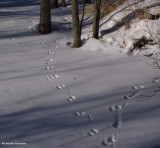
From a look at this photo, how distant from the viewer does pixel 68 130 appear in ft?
8.98

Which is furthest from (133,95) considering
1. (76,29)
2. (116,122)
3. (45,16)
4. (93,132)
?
(45,16)

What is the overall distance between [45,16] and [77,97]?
4180 mm

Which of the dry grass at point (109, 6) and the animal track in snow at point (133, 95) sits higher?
the dry grass at point (109, 6)

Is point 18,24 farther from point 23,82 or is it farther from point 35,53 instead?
point 23,82

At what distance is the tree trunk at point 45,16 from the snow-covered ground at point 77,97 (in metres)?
1.18

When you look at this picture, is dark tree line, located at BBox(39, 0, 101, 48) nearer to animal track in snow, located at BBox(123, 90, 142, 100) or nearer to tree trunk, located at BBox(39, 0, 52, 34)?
tree trunk, located at BBox(39, 0, 52, 34)

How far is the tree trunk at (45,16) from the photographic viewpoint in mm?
6855

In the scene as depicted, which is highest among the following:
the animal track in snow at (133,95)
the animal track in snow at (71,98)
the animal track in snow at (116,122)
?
the animal track in snow at (133,95)

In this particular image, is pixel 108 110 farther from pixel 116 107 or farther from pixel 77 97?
pixel 77 97

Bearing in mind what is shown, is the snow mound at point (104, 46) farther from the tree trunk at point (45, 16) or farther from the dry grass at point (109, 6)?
the dry grass at point (109, 6)

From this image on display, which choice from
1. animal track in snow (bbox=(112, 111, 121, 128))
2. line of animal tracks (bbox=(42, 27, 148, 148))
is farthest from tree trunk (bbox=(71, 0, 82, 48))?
animal track in snow (bbox=(112, 111, 121, 128))

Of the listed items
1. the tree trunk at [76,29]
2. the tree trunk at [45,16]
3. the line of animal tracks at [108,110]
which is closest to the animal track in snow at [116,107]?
the line of animal tracks at [108,110]

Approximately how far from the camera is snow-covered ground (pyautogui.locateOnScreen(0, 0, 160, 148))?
2.61m

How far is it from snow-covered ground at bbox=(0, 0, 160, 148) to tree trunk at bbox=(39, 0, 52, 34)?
1182 mm
